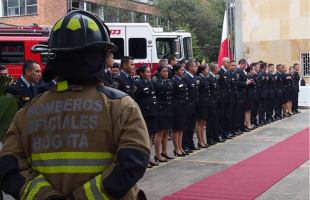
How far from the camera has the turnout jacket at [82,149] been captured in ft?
8.02

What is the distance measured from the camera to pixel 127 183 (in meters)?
2.42

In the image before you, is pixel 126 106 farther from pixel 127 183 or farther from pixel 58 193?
pixel 58 193

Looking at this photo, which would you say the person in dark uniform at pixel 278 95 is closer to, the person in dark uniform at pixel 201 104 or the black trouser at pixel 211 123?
the black trouser at pixel 211 123

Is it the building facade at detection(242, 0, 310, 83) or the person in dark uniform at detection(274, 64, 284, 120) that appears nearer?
the person in dark uniform at detection(274, 64, 284, 120)

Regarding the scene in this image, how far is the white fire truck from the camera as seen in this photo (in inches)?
781

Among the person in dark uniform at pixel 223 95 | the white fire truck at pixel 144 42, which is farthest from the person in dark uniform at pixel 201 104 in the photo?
the white fire truck at pixel 144 42

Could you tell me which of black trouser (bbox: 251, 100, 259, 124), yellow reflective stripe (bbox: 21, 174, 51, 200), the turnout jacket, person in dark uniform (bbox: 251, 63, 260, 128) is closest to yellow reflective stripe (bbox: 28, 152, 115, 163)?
the turnout jacket

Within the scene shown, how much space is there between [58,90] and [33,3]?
32.4 meters

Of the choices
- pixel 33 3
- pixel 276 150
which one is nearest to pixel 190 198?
pixel 276 150

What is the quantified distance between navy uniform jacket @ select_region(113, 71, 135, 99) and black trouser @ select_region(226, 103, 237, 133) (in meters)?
5.02

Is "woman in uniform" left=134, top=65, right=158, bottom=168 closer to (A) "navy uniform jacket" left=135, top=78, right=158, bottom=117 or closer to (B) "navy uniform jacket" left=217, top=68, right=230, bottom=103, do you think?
(A) "navy uniform jacket" left=135, top=78, right=158, bottom=117

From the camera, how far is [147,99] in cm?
912

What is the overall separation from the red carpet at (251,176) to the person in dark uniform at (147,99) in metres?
1.54

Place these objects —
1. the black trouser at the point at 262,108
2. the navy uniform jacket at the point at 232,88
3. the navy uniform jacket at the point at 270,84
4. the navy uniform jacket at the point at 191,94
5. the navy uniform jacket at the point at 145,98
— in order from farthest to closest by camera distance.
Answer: the navy uniform jacket at the point at 270,84, the black trouser at the point at 262,108, the navy uniform jacket at the point at 232,88, the navy uniform jacket at the point at 191,94, the navy uniform jacket at the point at 145,98
